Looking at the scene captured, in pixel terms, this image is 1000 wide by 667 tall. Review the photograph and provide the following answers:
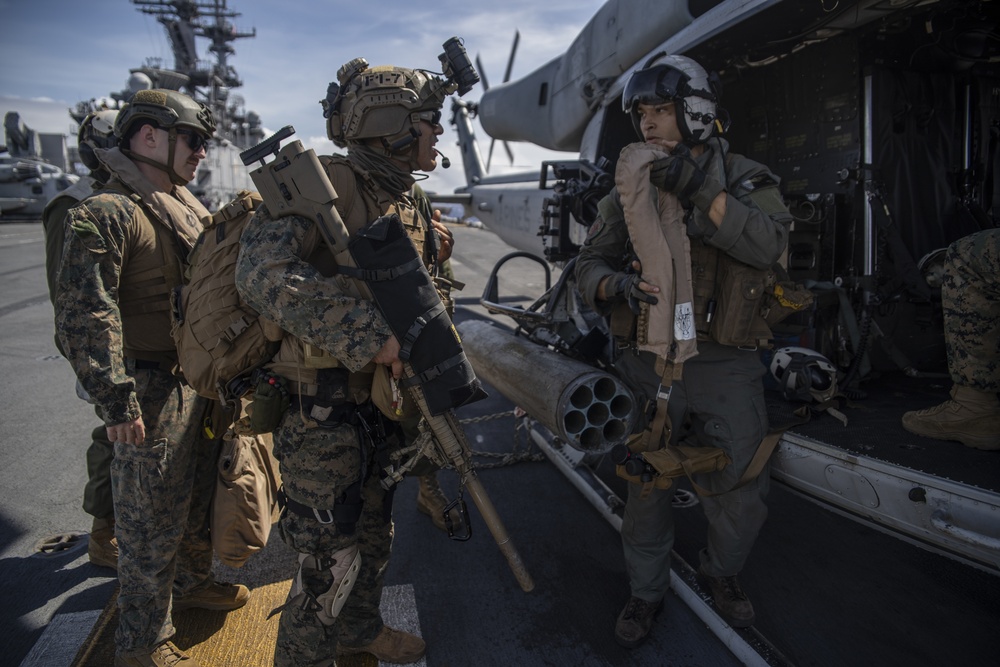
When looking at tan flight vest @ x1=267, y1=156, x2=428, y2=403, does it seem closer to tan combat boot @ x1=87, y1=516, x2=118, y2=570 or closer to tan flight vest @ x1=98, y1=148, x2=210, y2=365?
tan flight vest @ x1=98, y1=148, x2=210, y2=365

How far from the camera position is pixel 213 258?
76.5 inches

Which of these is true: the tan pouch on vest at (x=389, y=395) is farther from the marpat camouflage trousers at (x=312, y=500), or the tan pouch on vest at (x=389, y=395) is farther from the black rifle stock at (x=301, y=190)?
the black rifle stock at (x=301, y=190)

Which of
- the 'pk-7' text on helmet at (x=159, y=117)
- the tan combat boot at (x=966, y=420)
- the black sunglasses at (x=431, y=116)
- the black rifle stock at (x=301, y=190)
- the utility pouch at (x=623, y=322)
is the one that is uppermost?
the 'pk-7' text on helmet at (x=159, y=117)

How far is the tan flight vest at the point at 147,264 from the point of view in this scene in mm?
2283

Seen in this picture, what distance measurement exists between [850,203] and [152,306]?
3.65 m

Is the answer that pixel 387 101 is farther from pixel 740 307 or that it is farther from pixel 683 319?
pixel 740 307

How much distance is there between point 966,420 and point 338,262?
101 inches

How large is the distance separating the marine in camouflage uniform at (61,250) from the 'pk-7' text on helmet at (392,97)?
1161 mm

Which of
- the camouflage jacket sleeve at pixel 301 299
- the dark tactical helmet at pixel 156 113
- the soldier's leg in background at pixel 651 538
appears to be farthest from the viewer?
the soldier's leg in background at pixel 651 538

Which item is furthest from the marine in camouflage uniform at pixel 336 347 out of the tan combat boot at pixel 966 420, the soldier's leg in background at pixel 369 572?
the tan combat boot at pixel 966 420

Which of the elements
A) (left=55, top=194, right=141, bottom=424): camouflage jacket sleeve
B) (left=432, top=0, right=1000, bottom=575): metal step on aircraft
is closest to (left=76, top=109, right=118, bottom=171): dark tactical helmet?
(left=55, top=194, right=141, bottom=424): camouflage jacket sleeve

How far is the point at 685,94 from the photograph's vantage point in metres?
2.26

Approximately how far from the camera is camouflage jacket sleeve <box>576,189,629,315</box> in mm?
2562

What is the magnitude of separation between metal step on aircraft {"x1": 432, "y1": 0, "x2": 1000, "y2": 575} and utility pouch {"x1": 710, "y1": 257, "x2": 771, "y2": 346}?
0.47 meters
